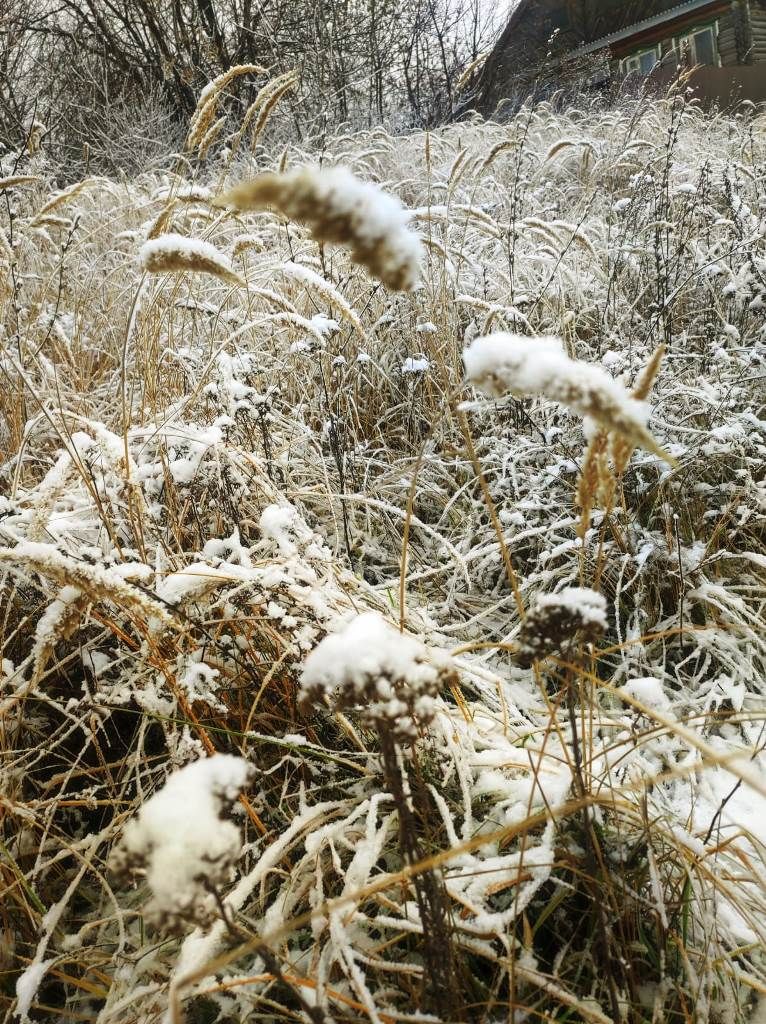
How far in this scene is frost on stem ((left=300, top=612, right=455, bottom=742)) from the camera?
538mm

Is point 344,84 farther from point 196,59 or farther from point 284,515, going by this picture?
point 284,515

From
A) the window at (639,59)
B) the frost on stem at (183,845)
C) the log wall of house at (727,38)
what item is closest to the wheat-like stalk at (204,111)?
the frost on stem at (183,845)

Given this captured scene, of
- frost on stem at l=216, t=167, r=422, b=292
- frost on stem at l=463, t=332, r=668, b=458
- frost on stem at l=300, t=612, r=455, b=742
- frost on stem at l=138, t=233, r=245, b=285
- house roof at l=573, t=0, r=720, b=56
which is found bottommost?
frost on stem at l=300, t=612, r=455, b=742

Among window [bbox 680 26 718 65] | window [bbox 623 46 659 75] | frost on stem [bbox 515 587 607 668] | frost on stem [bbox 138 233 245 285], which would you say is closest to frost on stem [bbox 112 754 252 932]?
frost on stem [bbox 515 587 607 668]

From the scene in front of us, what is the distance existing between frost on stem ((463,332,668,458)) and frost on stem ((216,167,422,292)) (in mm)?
111

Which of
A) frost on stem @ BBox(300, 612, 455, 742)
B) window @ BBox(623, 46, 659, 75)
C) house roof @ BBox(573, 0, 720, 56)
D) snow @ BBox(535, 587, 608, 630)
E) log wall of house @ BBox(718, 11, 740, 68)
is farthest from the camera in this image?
window @ BBox(623, 46, 659, 75)

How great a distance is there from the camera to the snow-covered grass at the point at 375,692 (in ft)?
1.92

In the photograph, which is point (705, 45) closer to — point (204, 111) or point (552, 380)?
point (204, 111)

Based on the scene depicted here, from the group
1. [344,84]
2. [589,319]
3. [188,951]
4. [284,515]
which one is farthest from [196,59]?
[188,951]

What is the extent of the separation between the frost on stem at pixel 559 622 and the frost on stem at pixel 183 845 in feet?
1.07

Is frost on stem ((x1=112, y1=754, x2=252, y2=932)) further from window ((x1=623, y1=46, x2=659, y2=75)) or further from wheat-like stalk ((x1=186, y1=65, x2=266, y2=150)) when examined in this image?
window ((x1=623, y1=46, x2=659, y2=75))

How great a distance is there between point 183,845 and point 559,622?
0.40 meters

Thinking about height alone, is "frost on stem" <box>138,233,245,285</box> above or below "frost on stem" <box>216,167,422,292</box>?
above

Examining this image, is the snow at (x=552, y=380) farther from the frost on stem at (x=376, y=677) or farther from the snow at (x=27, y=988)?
the snow at (x=27, y=988)
